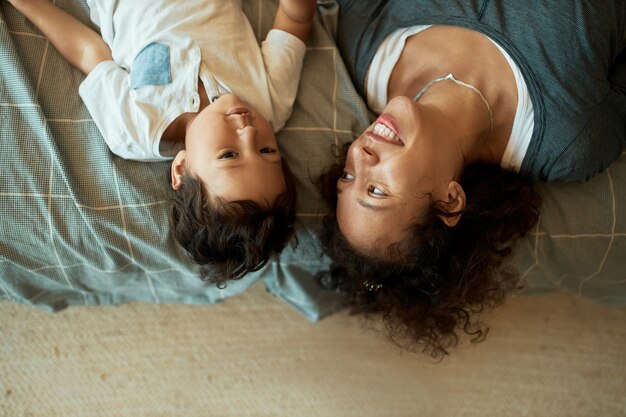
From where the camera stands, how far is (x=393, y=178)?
0.92 meters

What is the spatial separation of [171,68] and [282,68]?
0.24 m

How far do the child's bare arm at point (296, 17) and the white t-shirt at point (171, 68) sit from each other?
3cm

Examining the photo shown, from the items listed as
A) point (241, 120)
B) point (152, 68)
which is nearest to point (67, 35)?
point (152, 68)

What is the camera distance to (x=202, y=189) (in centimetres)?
99

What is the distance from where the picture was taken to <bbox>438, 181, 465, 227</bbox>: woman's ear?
977 millimetres

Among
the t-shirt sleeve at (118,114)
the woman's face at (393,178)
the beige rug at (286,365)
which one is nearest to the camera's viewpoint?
the woman's face at (393,178)

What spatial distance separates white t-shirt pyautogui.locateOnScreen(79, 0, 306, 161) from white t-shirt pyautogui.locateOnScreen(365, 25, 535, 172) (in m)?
0.18

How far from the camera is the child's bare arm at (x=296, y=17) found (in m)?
1.11

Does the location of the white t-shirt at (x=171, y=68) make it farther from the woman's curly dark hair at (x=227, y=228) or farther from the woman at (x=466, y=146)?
the woman at (x=466, y=146)

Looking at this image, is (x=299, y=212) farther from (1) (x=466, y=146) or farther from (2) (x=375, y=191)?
(1) (x=466, y=146)

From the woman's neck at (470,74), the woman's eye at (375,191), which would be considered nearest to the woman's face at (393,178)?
the woman's eye at (375,191)

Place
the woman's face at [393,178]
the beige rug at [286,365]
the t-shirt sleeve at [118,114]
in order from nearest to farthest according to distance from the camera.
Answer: the woman's face at [393,178] → the t-shirt sleeve at [118,114] → the beige rug at [286,365]

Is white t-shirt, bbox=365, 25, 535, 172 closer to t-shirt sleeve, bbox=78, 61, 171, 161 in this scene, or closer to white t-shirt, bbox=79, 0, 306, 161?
white t-shirt, bbox=79, 0, 306, 161

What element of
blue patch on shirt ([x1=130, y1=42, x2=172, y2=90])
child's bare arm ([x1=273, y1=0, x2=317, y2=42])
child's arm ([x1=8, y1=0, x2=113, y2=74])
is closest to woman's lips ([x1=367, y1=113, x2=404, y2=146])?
child's bare arm ([x1=273, y1=0, x2=317, y2=42])
